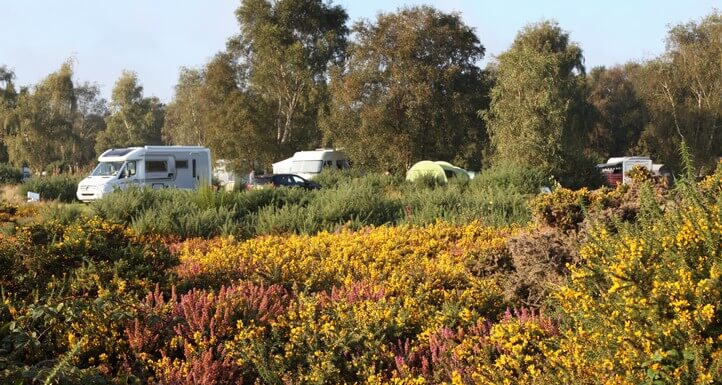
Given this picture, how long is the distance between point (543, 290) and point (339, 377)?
1.84 m

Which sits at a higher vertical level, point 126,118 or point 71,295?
point 126,118

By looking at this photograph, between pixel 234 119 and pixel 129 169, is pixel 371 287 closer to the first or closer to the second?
pixel 129 169

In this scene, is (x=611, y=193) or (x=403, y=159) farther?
(x=403, y=159)

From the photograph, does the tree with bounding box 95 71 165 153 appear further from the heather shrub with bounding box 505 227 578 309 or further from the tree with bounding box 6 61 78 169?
the heather shrub with bounding box 505 227 578 309

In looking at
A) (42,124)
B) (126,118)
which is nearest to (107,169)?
(42,124)

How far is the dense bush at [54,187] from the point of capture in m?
24.4

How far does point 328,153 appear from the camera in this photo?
3766cm

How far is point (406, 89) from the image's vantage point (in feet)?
109

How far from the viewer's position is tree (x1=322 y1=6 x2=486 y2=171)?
33344mm

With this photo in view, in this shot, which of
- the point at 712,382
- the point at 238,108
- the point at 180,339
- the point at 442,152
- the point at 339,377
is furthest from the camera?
the point at 238,108

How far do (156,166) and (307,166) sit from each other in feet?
39.7

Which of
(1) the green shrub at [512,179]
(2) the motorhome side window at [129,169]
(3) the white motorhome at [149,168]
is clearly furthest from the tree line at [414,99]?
(2) the motorhome side window at [129,169]

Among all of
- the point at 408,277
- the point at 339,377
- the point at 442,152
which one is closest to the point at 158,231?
the point at 408,277

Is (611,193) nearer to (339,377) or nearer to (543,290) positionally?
(543,290)
